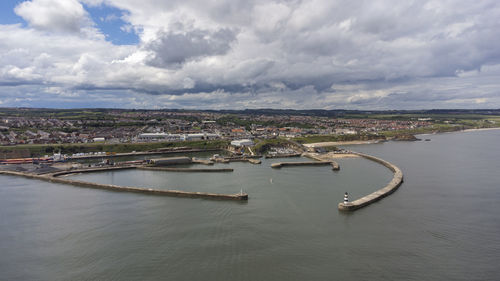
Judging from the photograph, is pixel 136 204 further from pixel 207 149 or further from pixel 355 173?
pixel 207 149

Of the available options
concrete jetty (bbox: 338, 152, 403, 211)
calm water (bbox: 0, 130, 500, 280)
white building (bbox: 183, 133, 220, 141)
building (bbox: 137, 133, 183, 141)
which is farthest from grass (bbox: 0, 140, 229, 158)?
concrete jetty (bbox: 338, 152, 403, 211)

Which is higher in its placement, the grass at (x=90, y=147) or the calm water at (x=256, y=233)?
the grass at (x=90, y=147)

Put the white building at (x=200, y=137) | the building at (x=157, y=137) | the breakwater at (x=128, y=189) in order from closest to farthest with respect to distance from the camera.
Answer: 1. the breakwater at (x=128, y=189)
2. the building at (x=157, y=137)
3. the white building at (x=200, y=137)

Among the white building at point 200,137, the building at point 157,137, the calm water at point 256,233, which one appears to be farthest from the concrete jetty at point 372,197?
the building at point 157,137

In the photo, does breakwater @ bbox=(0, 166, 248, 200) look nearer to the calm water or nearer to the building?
the calm water

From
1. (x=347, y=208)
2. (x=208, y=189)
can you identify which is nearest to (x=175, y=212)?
(x=208, y=189)

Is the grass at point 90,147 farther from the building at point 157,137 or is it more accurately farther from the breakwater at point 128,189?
the breakwater at point 128,189

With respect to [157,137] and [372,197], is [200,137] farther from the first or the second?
[372,197]

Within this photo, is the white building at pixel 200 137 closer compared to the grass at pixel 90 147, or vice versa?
the grass at pixel 90 147

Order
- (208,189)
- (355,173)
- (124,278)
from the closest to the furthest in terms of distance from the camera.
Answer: (124,278) → (208,189) → (355,173)
